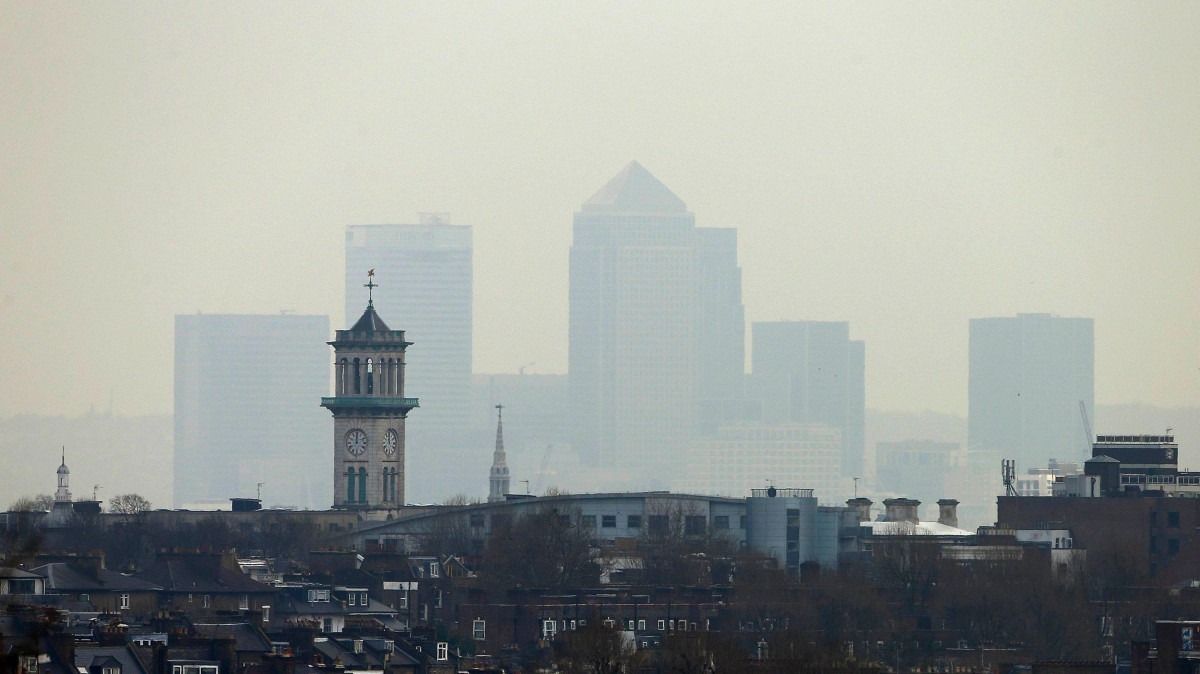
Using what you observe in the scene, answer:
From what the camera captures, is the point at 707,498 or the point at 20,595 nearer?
the point at 20,595

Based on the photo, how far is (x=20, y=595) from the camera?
78.9 meters

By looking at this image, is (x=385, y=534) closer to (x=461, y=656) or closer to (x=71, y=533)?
(x=71, y=533)

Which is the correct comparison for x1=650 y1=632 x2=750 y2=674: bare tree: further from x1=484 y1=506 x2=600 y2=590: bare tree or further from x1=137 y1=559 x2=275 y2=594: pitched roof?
x1=484 y1=506 x2=600 y2=590: bare tree

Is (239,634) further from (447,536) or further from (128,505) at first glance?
(128,505)

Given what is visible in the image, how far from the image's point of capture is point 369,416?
173375mm

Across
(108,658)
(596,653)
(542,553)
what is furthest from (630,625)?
(108,658)

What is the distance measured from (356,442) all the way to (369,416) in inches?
56.8

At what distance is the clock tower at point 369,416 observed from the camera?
17075cm

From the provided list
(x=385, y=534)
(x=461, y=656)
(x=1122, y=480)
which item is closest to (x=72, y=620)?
(x=461, y=656)

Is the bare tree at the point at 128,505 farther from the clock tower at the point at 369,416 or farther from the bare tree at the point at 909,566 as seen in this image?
the bare tree at the point at 909,566

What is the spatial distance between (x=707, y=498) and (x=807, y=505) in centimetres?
1017

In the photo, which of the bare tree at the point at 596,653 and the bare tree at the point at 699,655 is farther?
the bare tree at the point at 596,653

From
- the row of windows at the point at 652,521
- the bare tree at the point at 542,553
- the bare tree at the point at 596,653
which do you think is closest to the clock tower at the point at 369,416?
the row of windows at the point at 652,521

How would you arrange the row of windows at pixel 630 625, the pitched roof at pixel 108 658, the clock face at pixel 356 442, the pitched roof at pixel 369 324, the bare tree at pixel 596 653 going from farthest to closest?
the pitched roof at pixel 369 324
the clock face at pixel 356 442
the row of windows at pixel 630 625
the bare tree at pixel 596 653
the pitched roof at pixel 108 658
